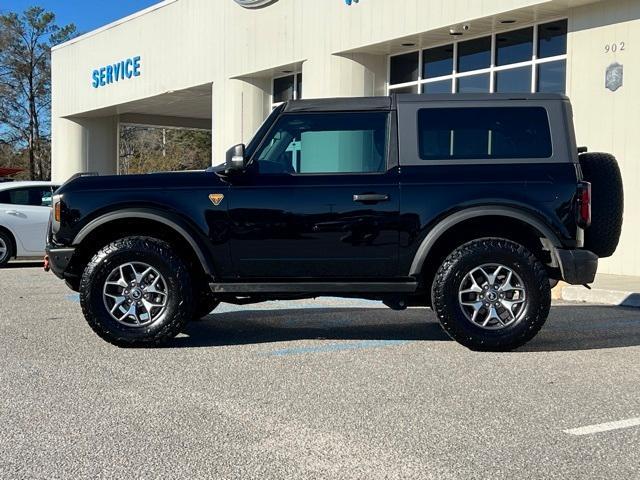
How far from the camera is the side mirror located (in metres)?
6.21

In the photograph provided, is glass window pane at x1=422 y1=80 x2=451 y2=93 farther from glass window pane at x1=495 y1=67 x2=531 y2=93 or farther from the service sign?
the service sign

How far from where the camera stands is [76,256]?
6.59 meters

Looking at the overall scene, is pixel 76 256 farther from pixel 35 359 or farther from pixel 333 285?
pixel 333 285

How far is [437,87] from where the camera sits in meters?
16.4

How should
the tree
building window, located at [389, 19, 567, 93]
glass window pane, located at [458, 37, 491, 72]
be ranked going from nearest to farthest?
building window, located at [389, 19, 567, 93]
glass window pane, located at [458, 37, 491, 72]
the tree

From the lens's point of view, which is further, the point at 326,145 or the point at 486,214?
the point at 326,145

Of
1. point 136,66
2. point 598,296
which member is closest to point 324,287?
point 598,296

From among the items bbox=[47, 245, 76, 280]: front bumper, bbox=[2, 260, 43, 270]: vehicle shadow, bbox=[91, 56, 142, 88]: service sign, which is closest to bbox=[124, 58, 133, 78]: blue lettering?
bbox=[91, 56, 142, 88]: service sign

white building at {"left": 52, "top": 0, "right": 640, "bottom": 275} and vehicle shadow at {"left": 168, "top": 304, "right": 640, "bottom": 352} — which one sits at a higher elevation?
white building at {"left": 52, "top": 0, "right": 640, "bottom": 275}

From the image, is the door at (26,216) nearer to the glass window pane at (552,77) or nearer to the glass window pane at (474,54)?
the glass window pane at (474,54)

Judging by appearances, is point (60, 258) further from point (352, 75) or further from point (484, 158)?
point (352, 75)

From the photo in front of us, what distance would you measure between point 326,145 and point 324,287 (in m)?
1.19

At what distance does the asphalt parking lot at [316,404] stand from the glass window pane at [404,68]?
10.1 metres

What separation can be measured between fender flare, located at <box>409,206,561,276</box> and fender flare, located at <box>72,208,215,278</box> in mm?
1732
